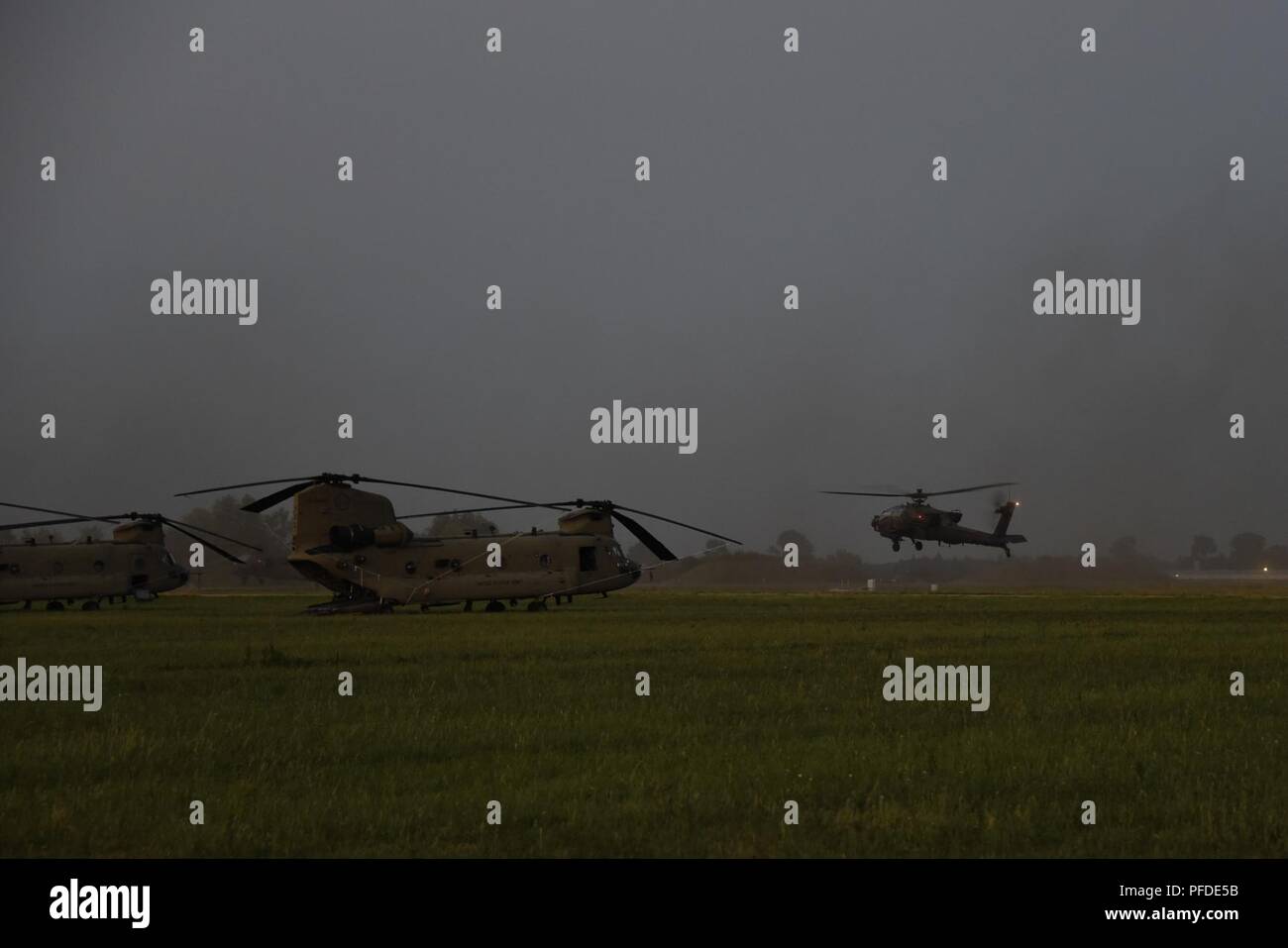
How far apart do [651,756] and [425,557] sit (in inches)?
1501

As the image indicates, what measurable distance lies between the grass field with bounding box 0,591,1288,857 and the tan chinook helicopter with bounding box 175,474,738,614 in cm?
2135

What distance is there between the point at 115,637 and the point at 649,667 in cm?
1749

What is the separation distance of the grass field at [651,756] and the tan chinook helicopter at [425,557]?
21.4m

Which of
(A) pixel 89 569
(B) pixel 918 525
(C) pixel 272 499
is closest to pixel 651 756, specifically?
(C) pixel 272 499

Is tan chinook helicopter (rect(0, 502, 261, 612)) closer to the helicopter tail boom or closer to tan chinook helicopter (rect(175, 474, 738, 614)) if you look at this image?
tan chinook helicopter (rect(175, 474, 738, 614))

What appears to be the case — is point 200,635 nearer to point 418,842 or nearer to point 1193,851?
point 418,842

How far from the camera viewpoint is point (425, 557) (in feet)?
164

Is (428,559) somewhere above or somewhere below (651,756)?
above

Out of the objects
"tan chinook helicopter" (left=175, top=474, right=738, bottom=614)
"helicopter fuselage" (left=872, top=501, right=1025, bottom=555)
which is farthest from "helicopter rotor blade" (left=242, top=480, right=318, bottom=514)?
"helicopter fuselage" (left=872, top=501, right=1025, bottom=555)

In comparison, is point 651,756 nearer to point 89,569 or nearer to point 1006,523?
point 89,569

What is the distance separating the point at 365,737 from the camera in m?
14.2

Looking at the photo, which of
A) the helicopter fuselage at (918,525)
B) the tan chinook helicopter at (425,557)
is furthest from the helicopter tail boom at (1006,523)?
the tan chinook helicopter at (425,557)

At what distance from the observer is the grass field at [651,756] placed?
961 centimetres
